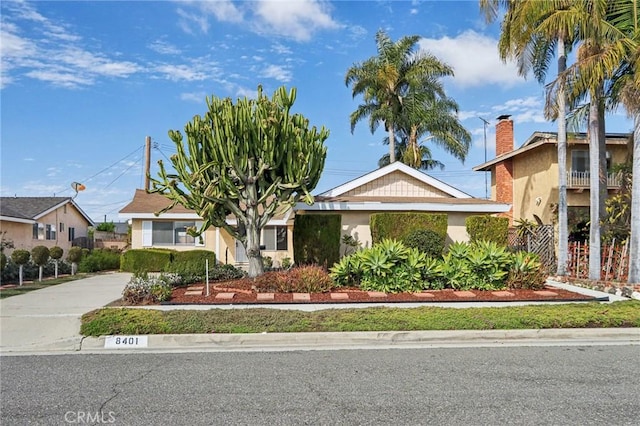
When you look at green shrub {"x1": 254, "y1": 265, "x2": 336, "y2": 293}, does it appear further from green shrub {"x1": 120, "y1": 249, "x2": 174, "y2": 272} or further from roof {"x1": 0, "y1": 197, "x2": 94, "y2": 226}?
roof {"x1": 0, "y1": 197, "x2": 94, "y2": 226}

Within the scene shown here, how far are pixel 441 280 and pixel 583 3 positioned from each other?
913 cm

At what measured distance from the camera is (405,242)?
1617 cm

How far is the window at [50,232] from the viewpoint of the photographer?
28.2 meters

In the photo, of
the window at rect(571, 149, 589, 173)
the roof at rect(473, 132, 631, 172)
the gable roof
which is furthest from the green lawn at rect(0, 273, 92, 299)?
the window at rect(571, 149, 589, 173)

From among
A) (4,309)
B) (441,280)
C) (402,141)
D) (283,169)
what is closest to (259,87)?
(283,169)

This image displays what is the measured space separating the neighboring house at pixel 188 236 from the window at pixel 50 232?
969cm

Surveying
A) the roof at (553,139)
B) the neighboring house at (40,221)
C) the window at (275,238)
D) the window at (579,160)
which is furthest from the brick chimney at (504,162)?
the neighboring house at (40,221)

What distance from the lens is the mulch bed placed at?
11.0 metres

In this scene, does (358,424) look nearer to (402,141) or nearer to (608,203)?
(608,203)

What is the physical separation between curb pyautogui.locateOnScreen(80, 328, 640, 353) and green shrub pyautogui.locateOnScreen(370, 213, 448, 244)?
868 cm

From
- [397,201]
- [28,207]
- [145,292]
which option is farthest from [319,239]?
[28,207]

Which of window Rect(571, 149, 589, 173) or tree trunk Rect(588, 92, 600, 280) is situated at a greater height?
window Rect(571, 149, 589, 173)

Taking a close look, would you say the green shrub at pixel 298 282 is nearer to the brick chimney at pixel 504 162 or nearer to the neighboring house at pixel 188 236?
the neighboring house at pixel 188 236

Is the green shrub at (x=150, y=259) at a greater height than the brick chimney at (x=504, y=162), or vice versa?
the brick chimney at (x=504, y=162)
